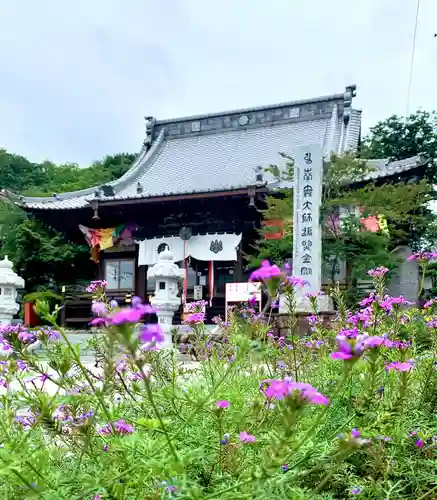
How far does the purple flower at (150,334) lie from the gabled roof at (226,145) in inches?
522

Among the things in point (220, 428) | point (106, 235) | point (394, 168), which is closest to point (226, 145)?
point (106, 235)

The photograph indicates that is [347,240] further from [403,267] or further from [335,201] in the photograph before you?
[403,267]

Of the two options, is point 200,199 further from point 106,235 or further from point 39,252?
point 39,252

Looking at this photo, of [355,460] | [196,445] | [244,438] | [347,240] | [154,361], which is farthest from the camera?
[347,240]

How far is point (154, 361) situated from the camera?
6.64 feet

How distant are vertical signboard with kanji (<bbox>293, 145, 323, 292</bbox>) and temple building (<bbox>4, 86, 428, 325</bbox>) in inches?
111

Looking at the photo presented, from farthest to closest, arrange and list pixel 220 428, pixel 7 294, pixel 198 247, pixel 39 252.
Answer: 1. pixel 39 252
2. pixel 198 247
3. pixel 7 294
4. pixel 220 428

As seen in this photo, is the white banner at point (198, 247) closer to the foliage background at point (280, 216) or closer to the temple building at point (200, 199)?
the temple building at point (200, 199)

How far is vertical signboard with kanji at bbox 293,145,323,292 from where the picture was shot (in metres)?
8.26

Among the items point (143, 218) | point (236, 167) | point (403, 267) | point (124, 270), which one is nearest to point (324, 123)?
point (236, 167)

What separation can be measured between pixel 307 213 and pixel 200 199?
491 cm

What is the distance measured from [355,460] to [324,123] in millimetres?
15457

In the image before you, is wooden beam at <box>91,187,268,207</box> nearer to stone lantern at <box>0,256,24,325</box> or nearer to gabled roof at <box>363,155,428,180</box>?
gabled roof at <box>363,155,428,180</box>

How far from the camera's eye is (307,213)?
8.54m
